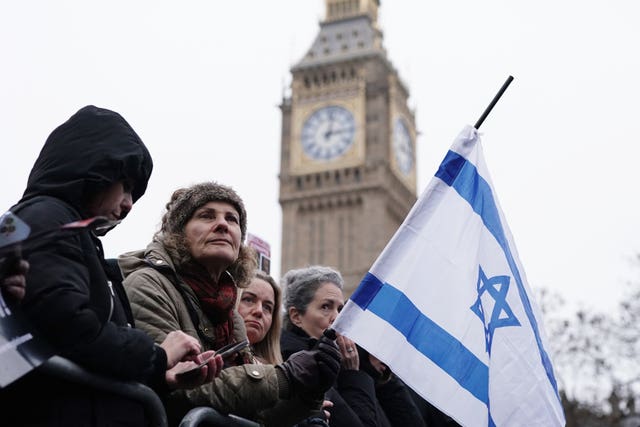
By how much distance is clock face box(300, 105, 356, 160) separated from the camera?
1820 inches

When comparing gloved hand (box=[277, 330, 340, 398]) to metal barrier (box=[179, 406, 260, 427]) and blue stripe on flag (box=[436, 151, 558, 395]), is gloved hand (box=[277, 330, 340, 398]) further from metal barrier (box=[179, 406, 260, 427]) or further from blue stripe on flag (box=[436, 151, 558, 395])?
blue stripe on flag (box=[436, 151, 558, 395])

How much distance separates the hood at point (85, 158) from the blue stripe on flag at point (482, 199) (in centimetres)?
166

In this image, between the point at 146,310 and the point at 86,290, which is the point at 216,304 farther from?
the point at 86,290

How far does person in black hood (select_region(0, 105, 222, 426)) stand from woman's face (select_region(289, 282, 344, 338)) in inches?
72.6

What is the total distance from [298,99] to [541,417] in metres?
44.4

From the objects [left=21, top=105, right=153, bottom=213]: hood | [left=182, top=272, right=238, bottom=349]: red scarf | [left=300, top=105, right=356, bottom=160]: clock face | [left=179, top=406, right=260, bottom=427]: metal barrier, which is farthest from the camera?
[left=300, top=105, right=356, bottom=160]: clock face

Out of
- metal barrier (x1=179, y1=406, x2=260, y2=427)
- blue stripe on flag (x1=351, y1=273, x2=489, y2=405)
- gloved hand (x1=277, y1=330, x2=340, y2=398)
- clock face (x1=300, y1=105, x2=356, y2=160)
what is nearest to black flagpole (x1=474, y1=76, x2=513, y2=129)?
blue stripe on flag (x1=351, y1=273, x2=489, y2=405)

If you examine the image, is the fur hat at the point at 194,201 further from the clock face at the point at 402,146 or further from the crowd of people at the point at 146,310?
the clock face at the point at 402,146

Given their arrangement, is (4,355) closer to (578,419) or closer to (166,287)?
(166,287)

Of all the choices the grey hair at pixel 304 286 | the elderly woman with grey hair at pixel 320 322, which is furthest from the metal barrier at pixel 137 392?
the grey hair at pixel 304 286

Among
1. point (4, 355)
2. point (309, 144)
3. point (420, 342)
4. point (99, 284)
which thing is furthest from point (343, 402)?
point (309, 144)

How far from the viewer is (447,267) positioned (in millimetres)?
3715

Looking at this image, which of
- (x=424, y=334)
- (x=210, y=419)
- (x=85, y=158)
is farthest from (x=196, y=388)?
(x=424, y=334)

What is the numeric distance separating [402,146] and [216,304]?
151ft
